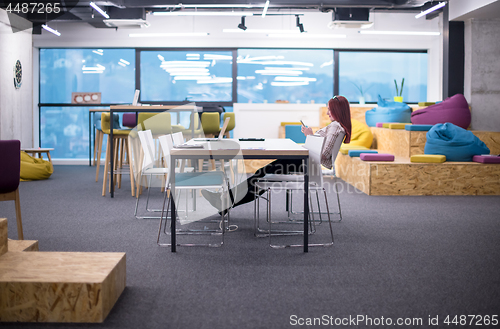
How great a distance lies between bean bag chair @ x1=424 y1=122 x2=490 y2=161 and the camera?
6250mm

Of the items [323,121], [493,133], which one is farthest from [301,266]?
[323,121]

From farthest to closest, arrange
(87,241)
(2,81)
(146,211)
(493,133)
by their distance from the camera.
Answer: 1. (2,81)
2. (493,133)
3. (146,211)
4. (87,241)

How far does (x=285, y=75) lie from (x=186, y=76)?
218 cm

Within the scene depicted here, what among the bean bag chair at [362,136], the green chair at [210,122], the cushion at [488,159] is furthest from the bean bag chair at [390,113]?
the green chair at [210,122]

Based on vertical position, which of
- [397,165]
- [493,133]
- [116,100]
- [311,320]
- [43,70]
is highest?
[43,70]

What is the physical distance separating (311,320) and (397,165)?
4.16 metres

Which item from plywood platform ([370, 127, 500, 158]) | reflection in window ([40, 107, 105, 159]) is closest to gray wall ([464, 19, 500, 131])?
plywood platform ([370, 127, 500, 158])

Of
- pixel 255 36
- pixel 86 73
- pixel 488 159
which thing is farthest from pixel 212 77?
pixel 488 159

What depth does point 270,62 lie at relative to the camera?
1051 centimetres

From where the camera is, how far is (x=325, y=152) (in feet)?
13.7

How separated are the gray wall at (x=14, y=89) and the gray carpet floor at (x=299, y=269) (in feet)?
13.5

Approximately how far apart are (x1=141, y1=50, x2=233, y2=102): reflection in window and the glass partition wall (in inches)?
0.8

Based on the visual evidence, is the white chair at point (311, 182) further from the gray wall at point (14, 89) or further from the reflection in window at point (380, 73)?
the reflection in window at point (380, 73)

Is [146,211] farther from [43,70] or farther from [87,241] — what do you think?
[43,70]
